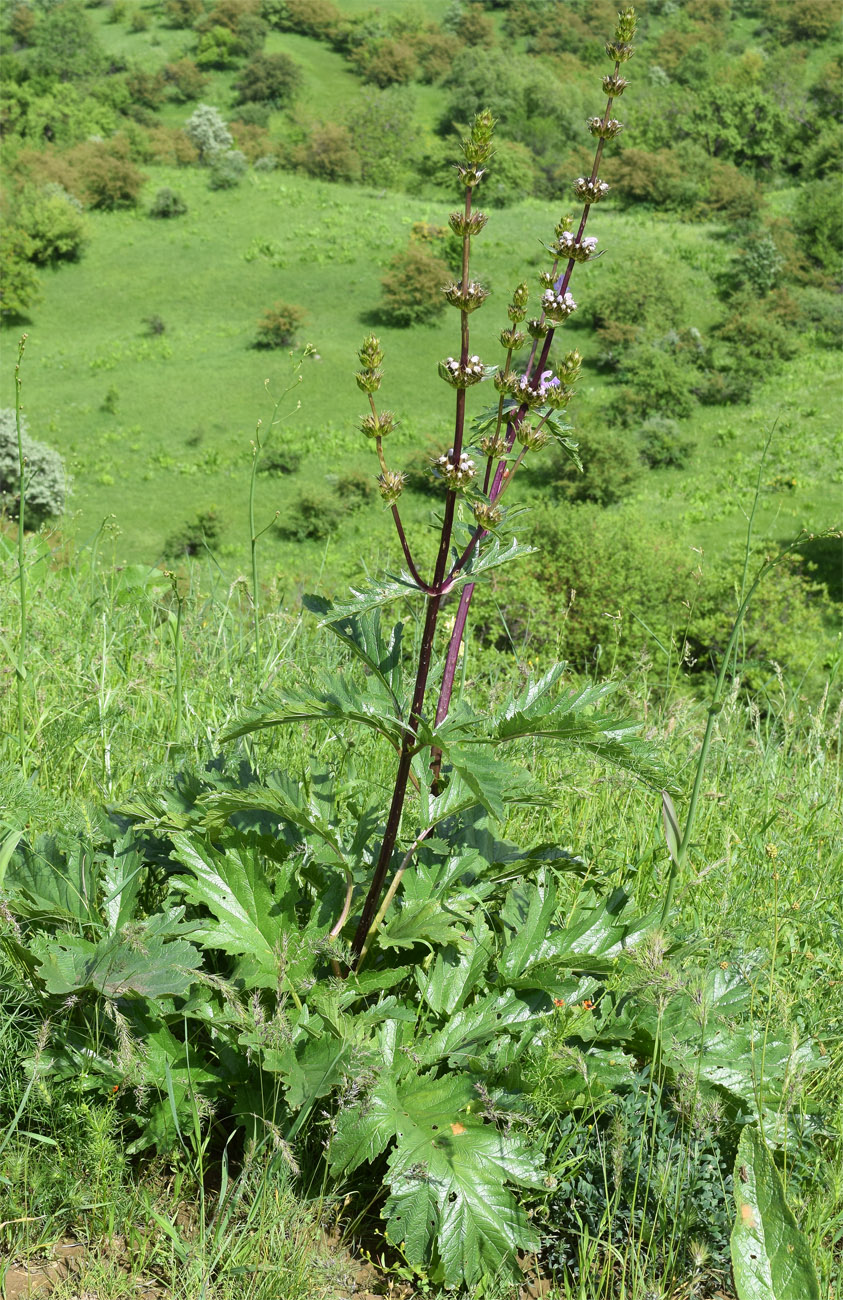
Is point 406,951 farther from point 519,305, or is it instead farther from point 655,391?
point 655,391

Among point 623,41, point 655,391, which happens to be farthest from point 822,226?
point 623,41

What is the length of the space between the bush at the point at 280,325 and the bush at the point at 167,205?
41.9ft

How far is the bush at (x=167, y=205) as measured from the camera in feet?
130

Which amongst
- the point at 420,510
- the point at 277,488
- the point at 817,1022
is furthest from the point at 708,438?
the point at 817,1022

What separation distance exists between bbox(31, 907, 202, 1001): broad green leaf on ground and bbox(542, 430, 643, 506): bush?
22304 mm

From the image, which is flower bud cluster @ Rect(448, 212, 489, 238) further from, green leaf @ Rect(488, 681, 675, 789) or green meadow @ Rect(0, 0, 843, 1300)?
green leaf @ Rect(488, 681, 675, 789)

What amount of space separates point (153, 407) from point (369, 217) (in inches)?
638

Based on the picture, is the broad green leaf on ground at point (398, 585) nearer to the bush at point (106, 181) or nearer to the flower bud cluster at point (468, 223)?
the flower bud cluster at point (468, 223)

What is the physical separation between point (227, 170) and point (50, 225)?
10243 mm

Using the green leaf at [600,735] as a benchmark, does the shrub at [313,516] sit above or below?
below

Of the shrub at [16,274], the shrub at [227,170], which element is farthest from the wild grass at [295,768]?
the shrub at [227,170]

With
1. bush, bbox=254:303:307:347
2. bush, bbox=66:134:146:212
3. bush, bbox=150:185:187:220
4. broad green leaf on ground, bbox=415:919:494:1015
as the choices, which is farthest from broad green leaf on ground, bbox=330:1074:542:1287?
bush, bbox=66:134:146:212

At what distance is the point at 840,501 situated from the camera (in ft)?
73.9

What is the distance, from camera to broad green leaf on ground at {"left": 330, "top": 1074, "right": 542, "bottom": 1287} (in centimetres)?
149
